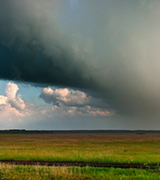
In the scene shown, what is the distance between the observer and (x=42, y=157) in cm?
1922

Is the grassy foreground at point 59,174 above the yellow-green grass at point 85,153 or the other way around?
above

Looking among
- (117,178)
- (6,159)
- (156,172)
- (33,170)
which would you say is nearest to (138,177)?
(117,178)

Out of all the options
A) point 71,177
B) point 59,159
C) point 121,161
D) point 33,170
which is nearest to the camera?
point 71,177

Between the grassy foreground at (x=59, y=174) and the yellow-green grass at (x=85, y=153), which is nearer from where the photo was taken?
the grassy foreground at (x=59, y=174)

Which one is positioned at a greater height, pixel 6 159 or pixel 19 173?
pixel 19 173

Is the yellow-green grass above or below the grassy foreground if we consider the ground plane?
below

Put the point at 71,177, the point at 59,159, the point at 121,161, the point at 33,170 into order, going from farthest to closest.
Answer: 1. the point at 59,159
2. the point at 121,161
3. the point at 33,170
4. the point at 71,177

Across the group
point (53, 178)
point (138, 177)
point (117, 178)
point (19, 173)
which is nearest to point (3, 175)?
point (19, 173)

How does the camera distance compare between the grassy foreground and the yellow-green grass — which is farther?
the yellow-green grass

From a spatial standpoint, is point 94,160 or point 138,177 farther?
point 94,160

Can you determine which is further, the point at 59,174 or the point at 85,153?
the point at 85,153

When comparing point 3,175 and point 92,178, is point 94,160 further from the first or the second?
point 3,175

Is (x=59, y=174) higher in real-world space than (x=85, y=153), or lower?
higher

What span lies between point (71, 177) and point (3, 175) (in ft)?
13.3
